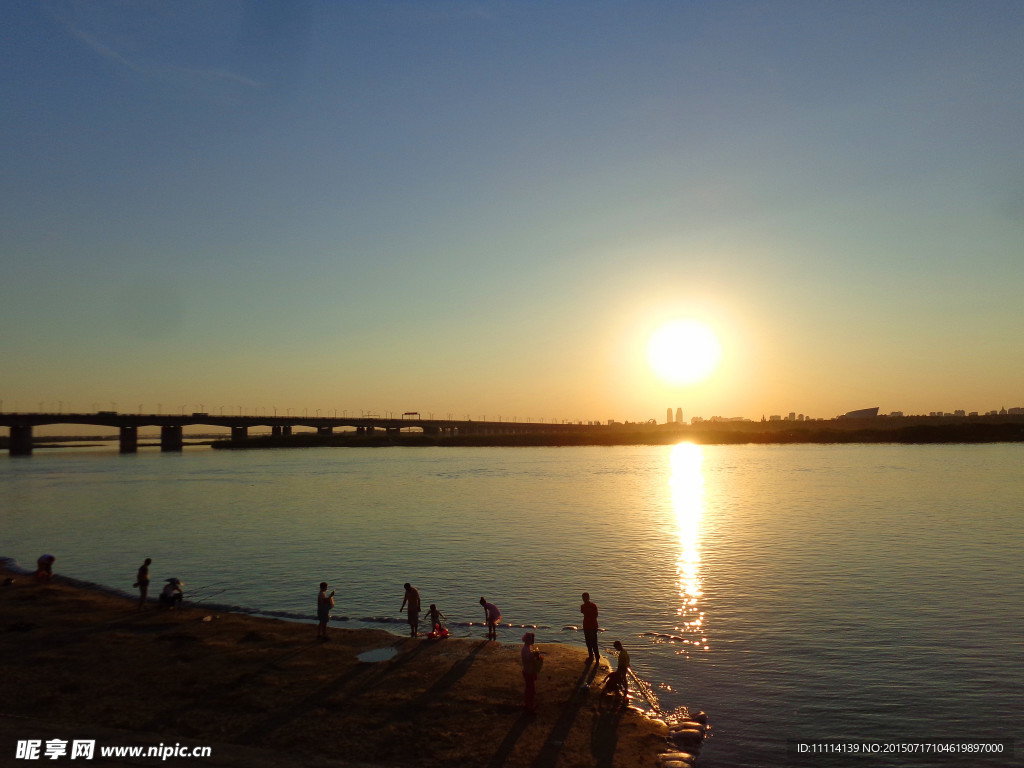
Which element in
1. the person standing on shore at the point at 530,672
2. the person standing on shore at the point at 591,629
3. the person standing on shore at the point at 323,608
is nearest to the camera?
the person standing on shore at the point at 530,672

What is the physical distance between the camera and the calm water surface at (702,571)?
19734 mm

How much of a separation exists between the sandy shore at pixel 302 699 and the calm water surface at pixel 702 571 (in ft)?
9.70

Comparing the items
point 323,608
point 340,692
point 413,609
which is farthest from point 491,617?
point 340,692

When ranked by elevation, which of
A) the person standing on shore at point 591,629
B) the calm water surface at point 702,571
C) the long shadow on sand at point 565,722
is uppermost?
the person standing on shore at point 591,629

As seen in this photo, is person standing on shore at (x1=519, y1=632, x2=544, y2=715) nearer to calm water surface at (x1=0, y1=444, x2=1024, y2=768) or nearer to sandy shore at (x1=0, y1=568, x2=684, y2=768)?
sandy shore at (x1=0, y1=568, x2=684, y2=768)

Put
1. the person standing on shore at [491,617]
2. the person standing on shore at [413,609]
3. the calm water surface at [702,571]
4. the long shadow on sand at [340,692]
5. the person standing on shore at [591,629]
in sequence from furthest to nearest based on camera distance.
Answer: the person standing on shore at [413,609], the person standing on shore at [491,617], the person standing on shore at [591,629], the calm water surface at [702,571], the long shadow on sand at [340,692]

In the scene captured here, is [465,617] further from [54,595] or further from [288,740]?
[54,595]

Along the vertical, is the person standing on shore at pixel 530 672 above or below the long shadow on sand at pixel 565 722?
above

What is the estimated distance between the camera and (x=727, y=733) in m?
17.1

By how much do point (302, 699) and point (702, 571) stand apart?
85.7 feet

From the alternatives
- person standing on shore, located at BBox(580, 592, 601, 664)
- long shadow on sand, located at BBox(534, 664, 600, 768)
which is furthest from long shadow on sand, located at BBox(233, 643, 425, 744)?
person standing on shore, located at BBox(580, 592, 601, 664)

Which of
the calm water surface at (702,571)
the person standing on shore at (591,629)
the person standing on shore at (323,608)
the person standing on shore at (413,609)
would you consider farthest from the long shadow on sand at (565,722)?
the person standing on shore at (323,608)

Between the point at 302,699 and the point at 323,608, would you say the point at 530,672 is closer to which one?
the point at 302,699

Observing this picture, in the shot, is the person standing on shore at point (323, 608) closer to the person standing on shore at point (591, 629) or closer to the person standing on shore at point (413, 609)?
the person standing on shore at point (413, 609)
